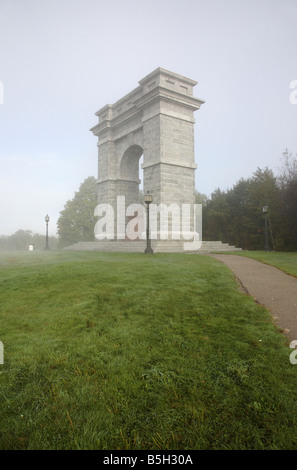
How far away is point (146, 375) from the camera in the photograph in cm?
294

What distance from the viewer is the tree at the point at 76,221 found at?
41.0m

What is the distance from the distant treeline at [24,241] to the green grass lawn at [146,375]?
5465 cm

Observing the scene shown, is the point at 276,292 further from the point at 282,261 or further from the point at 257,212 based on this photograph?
the point at 257,212

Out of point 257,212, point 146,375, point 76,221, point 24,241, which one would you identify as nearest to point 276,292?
point 146,375

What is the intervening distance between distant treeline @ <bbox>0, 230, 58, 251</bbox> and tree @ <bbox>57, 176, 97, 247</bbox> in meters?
16.2

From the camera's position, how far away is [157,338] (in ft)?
12.2

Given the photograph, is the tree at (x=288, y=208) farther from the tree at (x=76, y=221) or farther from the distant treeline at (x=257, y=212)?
the tree at (x=76, y=221)

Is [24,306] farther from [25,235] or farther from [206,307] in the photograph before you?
[25,235]

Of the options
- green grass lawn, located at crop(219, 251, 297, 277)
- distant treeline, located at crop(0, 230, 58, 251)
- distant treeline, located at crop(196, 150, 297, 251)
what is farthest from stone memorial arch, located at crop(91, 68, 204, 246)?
distant treeline, located at crop(0, 230, 58, 251)

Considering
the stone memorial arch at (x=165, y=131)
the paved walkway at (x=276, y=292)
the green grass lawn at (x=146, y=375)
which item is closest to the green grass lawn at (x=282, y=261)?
the paved walkway at (x=276, y=292)

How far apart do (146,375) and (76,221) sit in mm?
39935

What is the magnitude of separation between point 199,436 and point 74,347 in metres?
1.93

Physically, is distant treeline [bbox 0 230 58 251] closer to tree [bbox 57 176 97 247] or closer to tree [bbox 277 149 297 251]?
tree [bbox 57 176 97 247]
